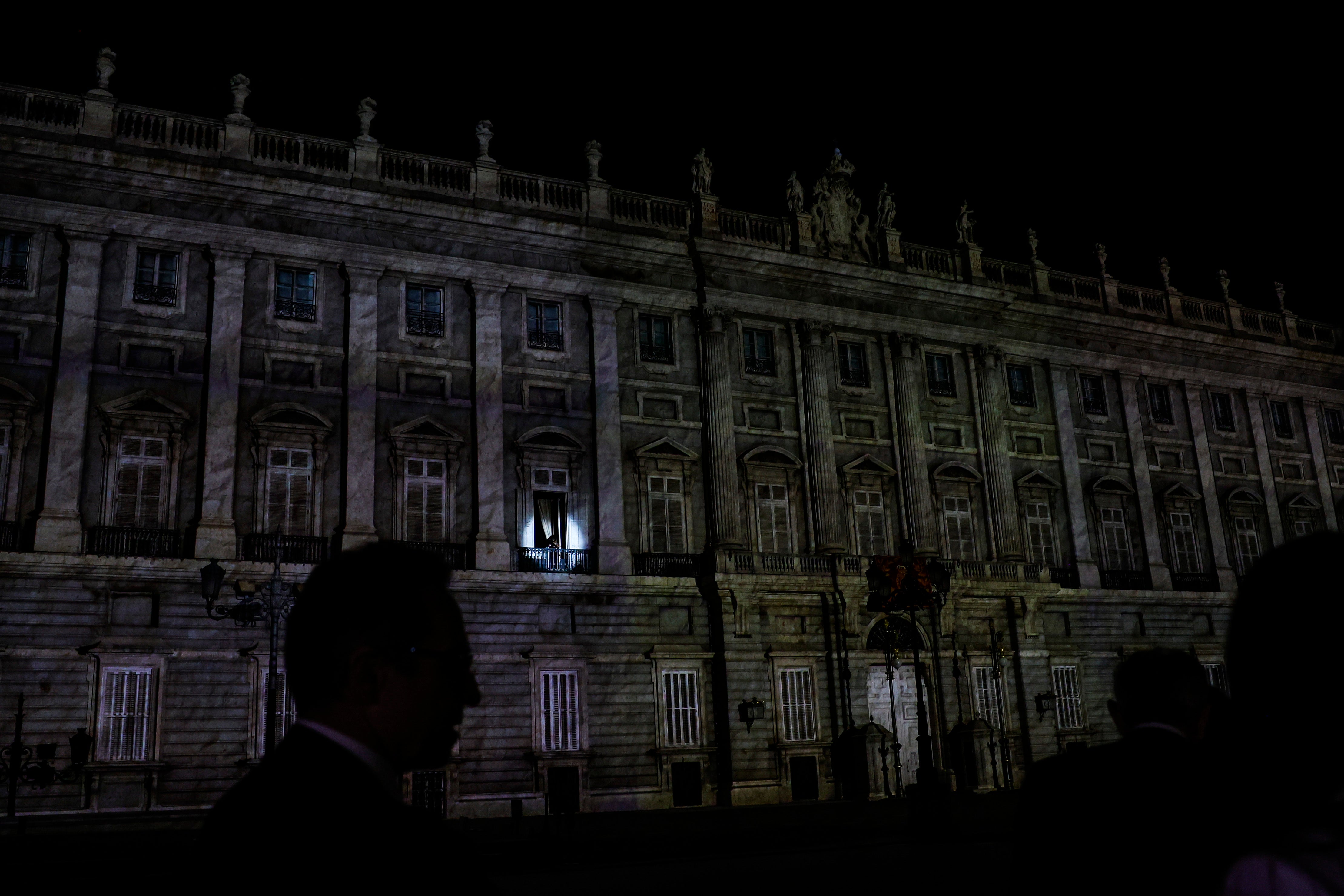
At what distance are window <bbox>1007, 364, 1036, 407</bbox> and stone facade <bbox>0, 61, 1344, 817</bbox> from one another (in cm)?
12

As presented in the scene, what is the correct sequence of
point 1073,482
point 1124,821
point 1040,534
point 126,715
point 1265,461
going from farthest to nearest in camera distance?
point 1265,461, point 1073,482, point 1040,534, point 126,715, point 1124,821

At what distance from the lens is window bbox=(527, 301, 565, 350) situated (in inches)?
1048

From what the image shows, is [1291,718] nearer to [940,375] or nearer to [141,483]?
[141,483]

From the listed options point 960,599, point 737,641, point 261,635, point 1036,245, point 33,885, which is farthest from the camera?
point 1036,245

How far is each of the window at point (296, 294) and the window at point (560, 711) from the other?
9540 millimetres

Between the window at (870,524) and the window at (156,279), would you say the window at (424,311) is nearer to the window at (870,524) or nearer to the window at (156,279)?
the window at (156,279)

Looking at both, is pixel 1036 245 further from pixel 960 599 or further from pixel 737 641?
pixel 737 641

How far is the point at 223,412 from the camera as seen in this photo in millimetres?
23016

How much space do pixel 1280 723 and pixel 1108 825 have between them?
2.16 meters

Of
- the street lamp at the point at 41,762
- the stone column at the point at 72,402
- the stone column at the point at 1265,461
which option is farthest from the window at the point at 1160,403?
the street lamp at the point at 41,762

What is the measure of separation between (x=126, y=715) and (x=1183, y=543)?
28.9 metres

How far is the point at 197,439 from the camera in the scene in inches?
902

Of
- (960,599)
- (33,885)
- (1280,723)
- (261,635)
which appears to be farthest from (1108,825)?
(960,599)

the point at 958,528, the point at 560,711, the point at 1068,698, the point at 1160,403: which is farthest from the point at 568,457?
the point at 1160,403
